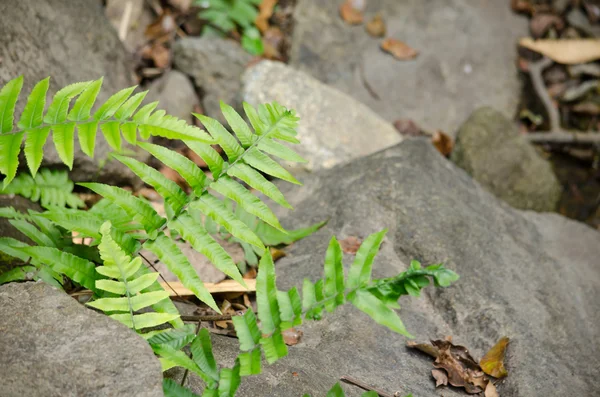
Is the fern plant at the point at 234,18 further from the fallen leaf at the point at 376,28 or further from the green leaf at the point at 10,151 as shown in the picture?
the green leaf at the point at 10,151

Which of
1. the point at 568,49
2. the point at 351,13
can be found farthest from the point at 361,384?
the point at 568,49

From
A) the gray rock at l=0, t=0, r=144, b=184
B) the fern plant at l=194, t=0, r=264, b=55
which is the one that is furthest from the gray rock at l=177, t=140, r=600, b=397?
the fern plant at l=194, t=0, r=264, b=55

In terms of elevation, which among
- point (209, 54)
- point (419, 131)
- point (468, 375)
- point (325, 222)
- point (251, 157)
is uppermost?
point (251, 157)

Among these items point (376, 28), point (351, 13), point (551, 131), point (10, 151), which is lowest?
point (551, 131)

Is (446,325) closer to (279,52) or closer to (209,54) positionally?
(209,54)

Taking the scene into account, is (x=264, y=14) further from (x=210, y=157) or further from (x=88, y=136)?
(x=88, y=136)

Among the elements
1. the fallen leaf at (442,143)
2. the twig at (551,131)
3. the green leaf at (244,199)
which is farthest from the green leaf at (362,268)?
the twig at (551,131)

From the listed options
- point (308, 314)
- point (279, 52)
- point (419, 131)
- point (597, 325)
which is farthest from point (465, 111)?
point (308, 314)
